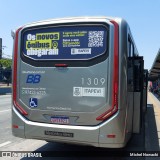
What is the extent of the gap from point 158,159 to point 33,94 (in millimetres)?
3176

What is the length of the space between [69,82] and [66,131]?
39.3 inches

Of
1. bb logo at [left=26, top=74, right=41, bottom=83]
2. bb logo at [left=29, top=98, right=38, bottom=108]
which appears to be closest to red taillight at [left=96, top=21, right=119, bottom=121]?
bb logo at [left=29, top=98, right=38, bottom=108]

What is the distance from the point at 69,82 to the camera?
6785 mm

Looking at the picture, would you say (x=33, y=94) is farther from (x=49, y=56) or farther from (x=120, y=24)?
(x=120, y=24)

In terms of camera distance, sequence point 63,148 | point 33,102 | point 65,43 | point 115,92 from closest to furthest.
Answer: point 115,92
point 65,43
point 33,102
point 63,148

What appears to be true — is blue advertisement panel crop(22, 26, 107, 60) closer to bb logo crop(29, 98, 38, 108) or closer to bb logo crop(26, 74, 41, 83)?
bb logo crop(26, 74, 41, 83)

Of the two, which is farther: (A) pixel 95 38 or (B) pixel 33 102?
(B) pixel 33 102

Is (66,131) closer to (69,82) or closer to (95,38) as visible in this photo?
(69,82)

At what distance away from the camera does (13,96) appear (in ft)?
24.2

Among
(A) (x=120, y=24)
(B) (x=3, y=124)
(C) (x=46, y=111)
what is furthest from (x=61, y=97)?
(B) (x=3, y=124)

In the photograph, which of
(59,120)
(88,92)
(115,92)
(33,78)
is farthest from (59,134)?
(115,92)

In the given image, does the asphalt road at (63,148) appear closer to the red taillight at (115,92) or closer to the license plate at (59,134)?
the license plate at (59,134)

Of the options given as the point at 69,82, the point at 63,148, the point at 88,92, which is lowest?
the point at 63,148

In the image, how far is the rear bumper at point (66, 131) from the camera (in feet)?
21.2
